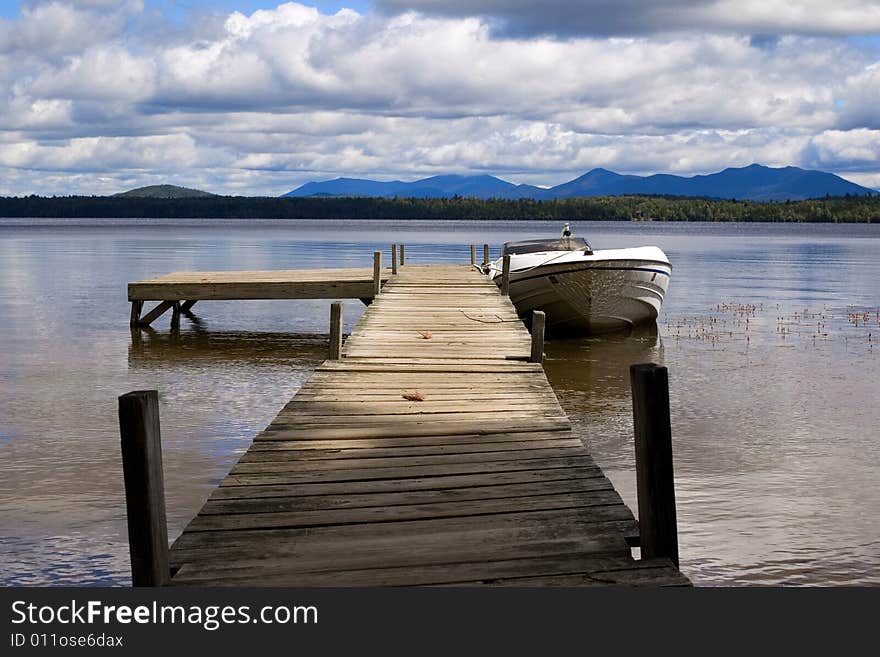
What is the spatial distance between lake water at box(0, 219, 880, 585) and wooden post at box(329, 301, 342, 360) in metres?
1.54

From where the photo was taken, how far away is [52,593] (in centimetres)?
508

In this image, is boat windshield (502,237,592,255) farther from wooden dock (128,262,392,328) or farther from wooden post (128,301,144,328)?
wooden post (128,301,144,328)

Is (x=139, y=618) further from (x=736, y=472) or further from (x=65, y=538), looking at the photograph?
(x=736, y=472)

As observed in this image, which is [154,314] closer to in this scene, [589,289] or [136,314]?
[136,314]

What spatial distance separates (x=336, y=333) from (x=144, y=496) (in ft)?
23.8

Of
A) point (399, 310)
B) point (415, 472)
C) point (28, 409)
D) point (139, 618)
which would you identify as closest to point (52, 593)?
point (139, 618)

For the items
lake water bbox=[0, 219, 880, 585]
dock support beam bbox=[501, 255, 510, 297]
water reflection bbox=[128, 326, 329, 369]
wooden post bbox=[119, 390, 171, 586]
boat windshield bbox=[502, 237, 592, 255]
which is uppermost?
boat windshield bbox=[502, 237, 592, 255]

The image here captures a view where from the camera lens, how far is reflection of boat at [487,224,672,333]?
2175 centimetres

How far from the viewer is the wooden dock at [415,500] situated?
5.13m

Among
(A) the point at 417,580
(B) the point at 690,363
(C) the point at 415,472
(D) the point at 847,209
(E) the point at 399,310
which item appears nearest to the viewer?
(A) the point at 417,580

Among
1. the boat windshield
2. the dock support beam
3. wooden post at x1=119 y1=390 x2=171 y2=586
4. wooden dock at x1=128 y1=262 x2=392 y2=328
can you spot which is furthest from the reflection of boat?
wooden post at x1=119 y1=390 x2=171 y2=586

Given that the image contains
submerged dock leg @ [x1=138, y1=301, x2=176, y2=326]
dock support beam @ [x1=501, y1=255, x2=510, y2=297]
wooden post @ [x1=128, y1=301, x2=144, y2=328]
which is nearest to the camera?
dock support beam @ [x1=501, y1=255, x2=510, y2=297]

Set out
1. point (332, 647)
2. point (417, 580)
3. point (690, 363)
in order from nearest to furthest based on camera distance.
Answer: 1. point (332, 647)
2. point (417, 580)
3. point (690, 363)

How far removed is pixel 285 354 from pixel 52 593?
15470 millimetres
